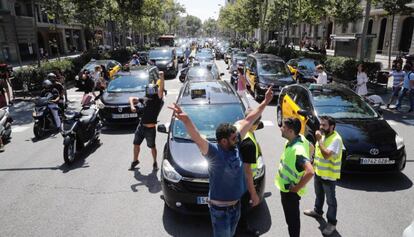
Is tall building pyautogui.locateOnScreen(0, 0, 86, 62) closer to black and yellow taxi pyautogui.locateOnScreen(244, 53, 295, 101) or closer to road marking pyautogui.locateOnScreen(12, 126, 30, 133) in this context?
road marking pyautogui.locateOnScreen(12, 126, 30, 133)

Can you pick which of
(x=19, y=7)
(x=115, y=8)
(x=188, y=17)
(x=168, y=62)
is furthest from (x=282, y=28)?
(x=188, y=17)

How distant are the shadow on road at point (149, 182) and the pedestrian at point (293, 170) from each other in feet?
9.86

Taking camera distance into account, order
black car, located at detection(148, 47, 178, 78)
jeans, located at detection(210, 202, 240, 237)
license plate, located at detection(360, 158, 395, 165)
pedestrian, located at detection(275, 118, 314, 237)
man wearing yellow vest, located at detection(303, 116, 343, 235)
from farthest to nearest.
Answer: black car, located at detection(148, 47, 178, 78)
license plate, located at detection(360, 158, 395, 165)
man wearing yellow vest, located at detection(303, 116, 343, 235)
pedestrian, located at detection(275, 118, 314, 237)
jeans, located at detection(210, 202, 240, 237)

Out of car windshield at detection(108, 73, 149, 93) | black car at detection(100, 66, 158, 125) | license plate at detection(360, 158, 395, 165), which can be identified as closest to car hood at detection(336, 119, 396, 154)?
license plate at detection(360, 158, 395, 165)

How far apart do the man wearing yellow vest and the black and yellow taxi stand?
884 centimetres

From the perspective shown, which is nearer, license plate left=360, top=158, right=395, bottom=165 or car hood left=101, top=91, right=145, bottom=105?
license plate left=360, top=158, right=395, bottom=165

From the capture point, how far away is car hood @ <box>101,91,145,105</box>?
10.2 m

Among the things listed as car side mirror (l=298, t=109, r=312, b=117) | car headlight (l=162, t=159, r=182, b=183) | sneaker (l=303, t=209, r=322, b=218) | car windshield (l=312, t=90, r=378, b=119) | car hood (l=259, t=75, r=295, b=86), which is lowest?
sneaker (l=303, t=209, r=322, b=218)

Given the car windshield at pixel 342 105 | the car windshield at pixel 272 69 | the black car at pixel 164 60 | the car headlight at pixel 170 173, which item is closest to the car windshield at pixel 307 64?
the car windshield at pixel 272 69

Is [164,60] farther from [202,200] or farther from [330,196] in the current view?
[330,196]

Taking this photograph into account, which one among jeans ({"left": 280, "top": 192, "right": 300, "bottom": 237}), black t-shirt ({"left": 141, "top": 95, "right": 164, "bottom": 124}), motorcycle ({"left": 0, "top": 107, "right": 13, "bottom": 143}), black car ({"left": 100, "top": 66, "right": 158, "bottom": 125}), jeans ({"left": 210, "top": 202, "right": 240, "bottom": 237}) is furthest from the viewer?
black car ({"left": 100, "top": 66, "right": 158, "bottom": 125})

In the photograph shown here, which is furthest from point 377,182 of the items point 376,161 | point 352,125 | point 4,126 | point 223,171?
point 4,126

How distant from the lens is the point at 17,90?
16.0 m

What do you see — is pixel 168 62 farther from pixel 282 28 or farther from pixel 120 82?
pixel 282 28
